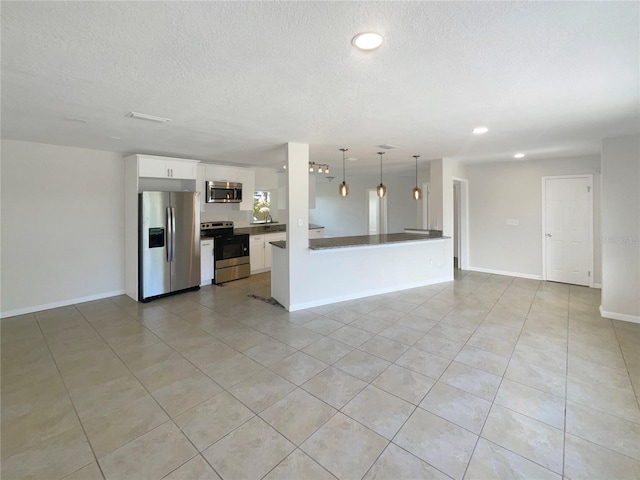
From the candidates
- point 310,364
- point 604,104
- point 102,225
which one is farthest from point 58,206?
point 604,104

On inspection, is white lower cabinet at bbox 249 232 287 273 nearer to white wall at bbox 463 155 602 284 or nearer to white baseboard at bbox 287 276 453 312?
white baseboard at bbox 287 276 453 312

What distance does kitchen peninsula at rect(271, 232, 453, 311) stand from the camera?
4.38 m

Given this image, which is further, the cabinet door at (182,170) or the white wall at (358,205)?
the white wall at (358,205)

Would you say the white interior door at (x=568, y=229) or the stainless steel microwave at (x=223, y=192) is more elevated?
the stainless steel microwave at (x=223, y=192)

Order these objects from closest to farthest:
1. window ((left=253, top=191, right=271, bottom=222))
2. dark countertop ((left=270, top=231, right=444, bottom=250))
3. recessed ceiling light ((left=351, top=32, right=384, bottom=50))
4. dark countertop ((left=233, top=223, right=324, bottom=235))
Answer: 1. recessed ceiling light ((left=351, top=32, right=384, bottom=50))
2. dark countertop ((left=270, top=231, right=444, bottom=250))
3. dark countertop ((left=233, top=223, right=324, bottom=235))
4. window ((left=253, top=191, right=271, bottom=222))

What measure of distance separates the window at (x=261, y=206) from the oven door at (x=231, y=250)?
4.75 ft

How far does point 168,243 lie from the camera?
4953 mm

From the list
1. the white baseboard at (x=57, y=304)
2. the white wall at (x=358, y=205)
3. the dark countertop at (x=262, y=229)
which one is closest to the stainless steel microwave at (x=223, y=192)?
the dark countertop at (x=262, y=229)

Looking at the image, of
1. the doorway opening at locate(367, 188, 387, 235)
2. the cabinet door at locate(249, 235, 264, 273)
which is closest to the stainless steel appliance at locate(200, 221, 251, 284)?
the cabinet door at locate(249, 235, 264, 273)

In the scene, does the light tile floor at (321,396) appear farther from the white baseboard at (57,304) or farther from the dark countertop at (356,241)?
the dark countertop at (356,241)

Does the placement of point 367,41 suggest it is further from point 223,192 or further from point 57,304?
point 57,304

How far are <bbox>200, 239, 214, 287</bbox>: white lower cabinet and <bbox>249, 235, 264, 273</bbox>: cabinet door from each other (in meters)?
0.88

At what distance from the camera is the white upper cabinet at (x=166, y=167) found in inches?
185

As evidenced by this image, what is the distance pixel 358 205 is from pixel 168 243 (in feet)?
20.6
